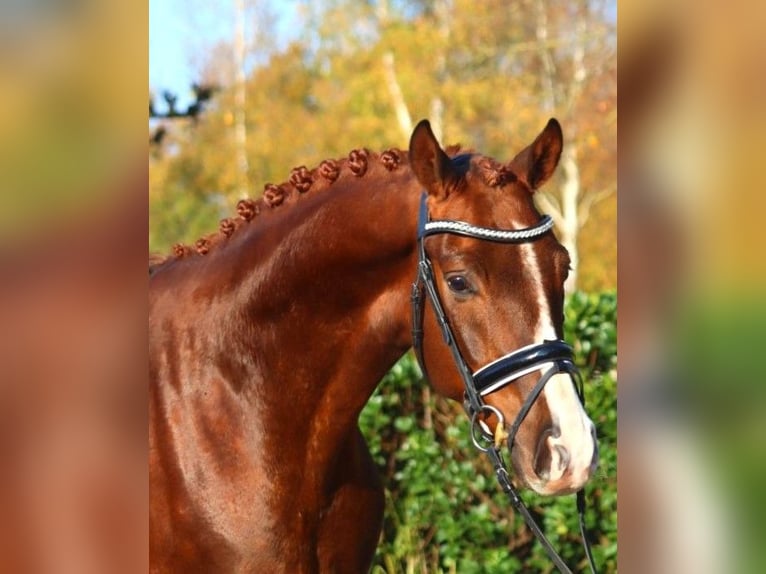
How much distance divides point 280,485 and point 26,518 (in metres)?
1.74

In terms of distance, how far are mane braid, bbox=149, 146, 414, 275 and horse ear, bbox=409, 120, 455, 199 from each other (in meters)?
0.21

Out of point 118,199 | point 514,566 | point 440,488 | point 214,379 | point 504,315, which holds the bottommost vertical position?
point 514,566

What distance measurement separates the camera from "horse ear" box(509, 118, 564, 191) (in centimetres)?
249

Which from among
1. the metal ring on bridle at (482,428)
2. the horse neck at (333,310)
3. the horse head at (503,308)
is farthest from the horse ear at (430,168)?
the metal ring on bridle at (482,428)

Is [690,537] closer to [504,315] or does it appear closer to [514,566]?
[504,315]

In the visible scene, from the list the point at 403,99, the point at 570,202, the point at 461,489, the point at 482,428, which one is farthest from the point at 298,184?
the point at 403,99

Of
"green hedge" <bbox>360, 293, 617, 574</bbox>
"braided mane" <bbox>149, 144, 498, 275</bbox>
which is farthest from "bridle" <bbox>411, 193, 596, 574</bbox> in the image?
"green hedge" <bbox>360, 293, 617, 574</bbox>

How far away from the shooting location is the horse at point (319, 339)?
2.37 meters

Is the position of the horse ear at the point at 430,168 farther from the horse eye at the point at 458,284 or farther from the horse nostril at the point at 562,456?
the horse nostril at the point at 562,456

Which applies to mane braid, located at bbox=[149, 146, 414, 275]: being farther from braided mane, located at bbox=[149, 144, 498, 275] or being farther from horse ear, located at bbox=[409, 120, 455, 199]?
horse ear, located at bbox=[409, 120, 455, 199]

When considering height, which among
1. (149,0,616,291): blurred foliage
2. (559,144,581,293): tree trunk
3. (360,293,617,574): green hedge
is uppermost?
(149,0,616,291): blurred foliage

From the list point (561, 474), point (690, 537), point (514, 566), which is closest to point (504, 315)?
point (561, 474)

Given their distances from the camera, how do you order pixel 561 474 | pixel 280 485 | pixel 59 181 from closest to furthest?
pixel 59 181 → pixel 561 474 → pixel 280 485

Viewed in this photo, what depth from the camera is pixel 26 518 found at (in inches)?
31.3
